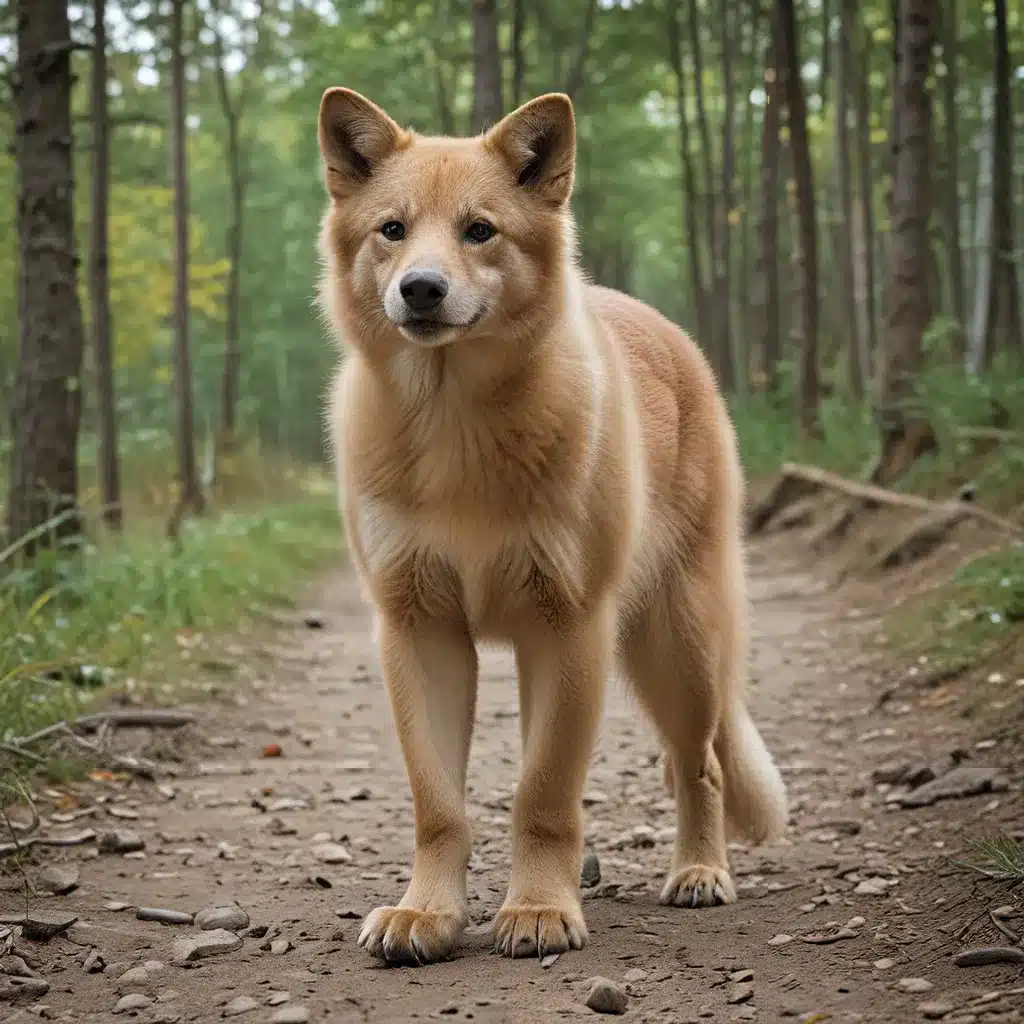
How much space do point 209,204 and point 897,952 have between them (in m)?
31.2

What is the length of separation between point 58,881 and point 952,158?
788 inches

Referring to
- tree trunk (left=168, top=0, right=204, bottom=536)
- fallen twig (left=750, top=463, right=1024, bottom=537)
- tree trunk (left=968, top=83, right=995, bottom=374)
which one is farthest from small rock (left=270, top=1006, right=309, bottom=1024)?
tree trunk (left=968, top=83, right=995, bottom=374)

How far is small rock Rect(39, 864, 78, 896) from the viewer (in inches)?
157

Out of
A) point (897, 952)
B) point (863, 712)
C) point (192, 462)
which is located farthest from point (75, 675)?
point (192, 462)

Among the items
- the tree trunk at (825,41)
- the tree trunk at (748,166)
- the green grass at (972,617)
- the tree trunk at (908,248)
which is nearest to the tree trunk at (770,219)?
the tree trunk at (825,41)

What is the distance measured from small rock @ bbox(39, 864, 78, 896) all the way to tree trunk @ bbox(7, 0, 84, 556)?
4.07 meters

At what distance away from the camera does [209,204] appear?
1253 inches

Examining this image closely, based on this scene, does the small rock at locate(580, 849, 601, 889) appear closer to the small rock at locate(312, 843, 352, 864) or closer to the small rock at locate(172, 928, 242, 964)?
the small rock at locate(312, 843, 352, 864)

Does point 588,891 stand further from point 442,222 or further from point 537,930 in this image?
point 442,222

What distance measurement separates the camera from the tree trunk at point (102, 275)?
1312cm

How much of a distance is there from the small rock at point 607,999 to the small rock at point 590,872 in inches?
50.4

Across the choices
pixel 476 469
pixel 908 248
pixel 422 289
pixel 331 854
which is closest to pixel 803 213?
pixel 908 248

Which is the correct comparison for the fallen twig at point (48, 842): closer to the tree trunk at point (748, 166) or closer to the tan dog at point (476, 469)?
the tan dog at point (476, 469)

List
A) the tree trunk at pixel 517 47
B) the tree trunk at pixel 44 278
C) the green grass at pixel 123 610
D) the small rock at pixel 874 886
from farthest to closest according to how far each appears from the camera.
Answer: the tree trunk at pixel 517 47, the tree trunk at pixel 44 278, the green grass at pixel 123 610, the small rock at pixel 874 886
